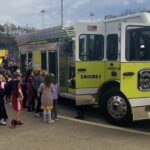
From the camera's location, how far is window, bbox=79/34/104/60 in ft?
39.0

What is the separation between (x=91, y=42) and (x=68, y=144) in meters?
4.23

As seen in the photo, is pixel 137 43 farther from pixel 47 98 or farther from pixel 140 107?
pixel 47 98

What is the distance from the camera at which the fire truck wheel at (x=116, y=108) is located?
10.3 meters

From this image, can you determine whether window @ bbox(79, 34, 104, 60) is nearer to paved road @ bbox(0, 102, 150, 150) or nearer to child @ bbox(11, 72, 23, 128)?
paved road @ bbox(0, 102, 150, 150)

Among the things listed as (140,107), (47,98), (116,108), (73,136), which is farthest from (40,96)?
(140,107)

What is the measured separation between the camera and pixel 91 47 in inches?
477

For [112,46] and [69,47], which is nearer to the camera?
[112,46]

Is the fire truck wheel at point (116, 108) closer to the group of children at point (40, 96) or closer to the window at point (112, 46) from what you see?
the window at point (112, 46)

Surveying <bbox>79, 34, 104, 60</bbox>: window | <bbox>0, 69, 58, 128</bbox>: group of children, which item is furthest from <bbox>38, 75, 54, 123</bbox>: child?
<bbox>79, 34, 104, 60</bbox>: window

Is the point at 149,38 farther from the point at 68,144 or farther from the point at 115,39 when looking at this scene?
the point at 68,144

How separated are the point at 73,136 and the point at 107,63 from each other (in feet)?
10.0

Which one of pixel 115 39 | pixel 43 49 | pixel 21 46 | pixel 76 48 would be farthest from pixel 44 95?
pixel 21 46

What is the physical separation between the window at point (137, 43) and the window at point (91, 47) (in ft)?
6.00

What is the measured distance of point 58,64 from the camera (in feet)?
44.5
